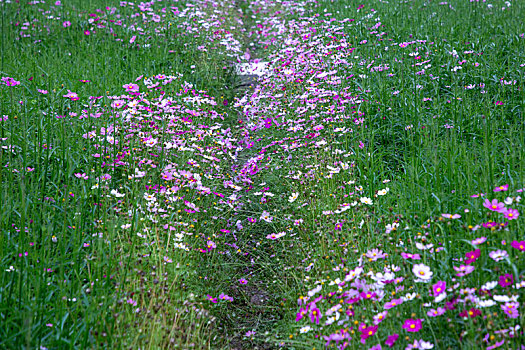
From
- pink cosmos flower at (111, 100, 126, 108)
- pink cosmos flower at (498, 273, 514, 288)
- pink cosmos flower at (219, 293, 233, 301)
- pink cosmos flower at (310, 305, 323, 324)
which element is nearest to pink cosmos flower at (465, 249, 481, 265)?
pink cosmos flower at (498, 273, 514, 288)

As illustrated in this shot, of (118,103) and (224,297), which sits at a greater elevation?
(118,103)

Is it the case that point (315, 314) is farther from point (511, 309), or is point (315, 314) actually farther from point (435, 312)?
point (511, 309)

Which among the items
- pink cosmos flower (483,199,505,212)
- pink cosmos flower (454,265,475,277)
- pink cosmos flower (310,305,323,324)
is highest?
pink cosmos flower (483,199,505,212)

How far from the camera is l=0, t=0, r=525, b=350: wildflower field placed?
202 centimetres

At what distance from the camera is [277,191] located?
3.97 m

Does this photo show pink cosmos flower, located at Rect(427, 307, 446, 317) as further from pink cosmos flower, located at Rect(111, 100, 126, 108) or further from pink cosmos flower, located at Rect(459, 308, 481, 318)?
pink cosmos flower, located at Rect(111, 100, 126, 108)

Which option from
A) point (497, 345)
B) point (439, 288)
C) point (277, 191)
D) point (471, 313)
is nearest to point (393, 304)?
point (439, 288)

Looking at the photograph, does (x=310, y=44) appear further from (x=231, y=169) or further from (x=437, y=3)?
(x=437, y=3)

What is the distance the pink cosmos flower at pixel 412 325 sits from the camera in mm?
1804

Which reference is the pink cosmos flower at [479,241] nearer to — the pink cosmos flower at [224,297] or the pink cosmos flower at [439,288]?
the pink cosmos flower at [439,288]

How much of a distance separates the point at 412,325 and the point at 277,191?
2245 millimetres

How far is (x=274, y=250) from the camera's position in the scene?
11.4 feet

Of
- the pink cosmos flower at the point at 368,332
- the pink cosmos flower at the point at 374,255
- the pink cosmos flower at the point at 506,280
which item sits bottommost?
the pink cosmos flower at the point at 368,332

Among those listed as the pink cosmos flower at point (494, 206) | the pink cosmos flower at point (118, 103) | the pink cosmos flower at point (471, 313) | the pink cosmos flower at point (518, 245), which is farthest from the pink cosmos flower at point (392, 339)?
the pink cosmos flower at point (118, 103)
